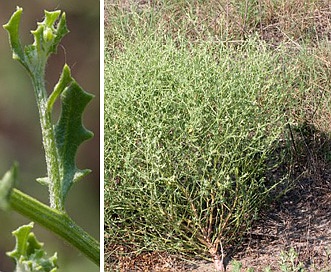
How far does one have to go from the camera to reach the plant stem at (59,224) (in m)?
0.53

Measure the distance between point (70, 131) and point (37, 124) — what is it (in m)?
1.17

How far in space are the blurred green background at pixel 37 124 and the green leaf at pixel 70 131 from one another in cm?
91

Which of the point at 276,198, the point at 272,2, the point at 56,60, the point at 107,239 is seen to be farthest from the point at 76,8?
the point at 272,2

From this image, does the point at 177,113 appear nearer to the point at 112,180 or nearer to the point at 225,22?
→ the point at 112,180

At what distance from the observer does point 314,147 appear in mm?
2756

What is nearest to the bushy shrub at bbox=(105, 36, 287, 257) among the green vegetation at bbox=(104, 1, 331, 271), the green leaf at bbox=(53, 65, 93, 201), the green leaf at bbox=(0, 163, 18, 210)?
the green vegetation at bbox=(104, 1, 331, 271)

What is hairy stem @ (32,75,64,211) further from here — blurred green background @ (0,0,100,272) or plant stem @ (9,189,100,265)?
blurred green background @ (0,0,100,272)

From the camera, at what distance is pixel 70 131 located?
704 mm

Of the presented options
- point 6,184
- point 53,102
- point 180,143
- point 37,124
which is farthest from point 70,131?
point 180,143

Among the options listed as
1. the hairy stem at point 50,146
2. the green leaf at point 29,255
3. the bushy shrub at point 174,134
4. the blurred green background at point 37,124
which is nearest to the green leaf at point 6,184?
the green leaf at point 29,255

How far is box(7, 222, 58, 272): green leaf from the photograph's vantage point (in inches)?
20.2

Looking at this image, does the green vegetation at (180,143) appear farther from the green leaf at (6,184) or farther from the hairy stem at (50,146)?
the green leaf at (6,184)

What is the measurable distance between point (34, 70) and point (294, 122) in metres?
2.26

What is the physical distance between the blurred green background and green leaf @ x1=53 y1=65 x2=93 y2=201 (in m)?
0.91
